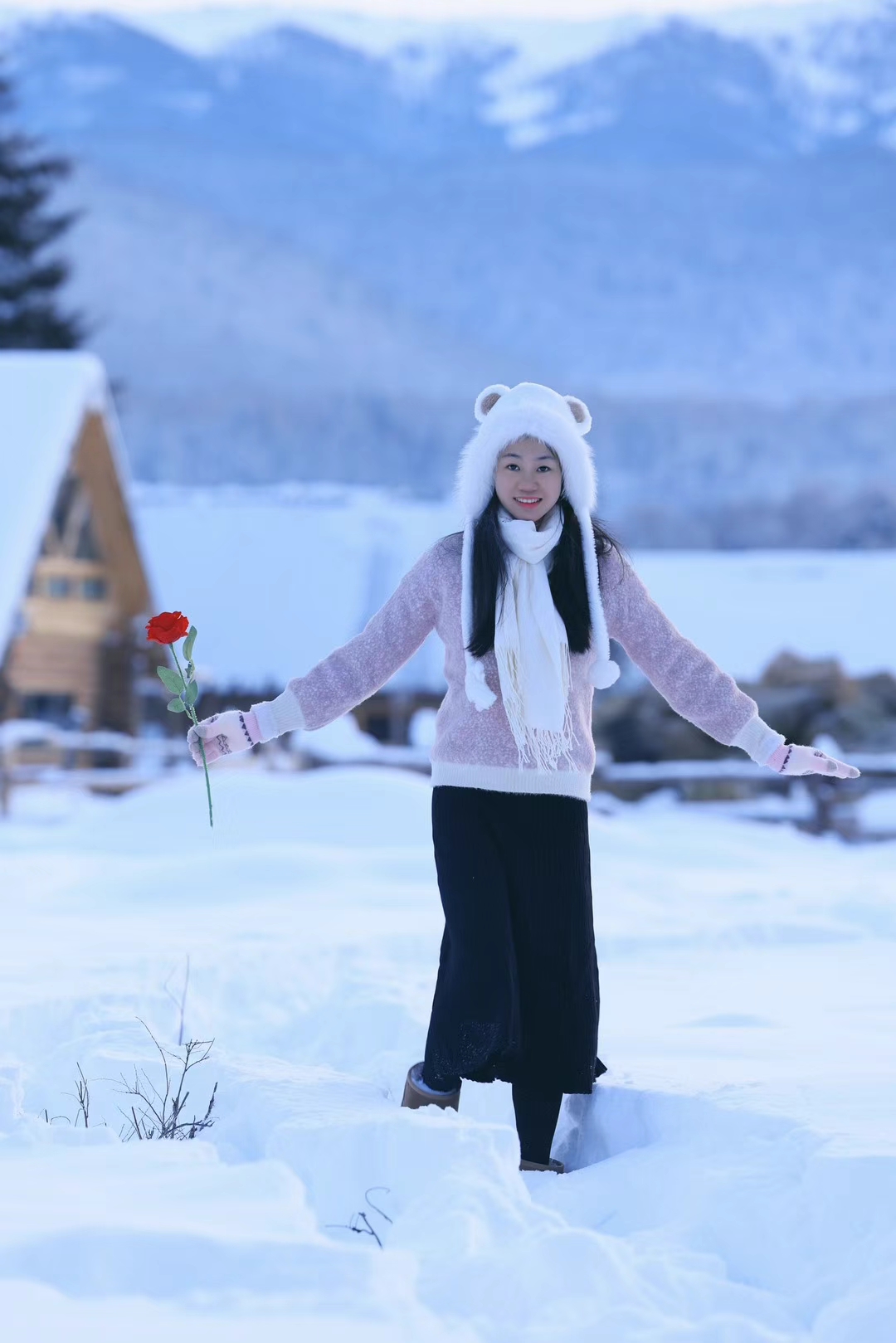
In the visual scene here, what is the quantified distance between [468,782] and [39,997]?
1.82 meters

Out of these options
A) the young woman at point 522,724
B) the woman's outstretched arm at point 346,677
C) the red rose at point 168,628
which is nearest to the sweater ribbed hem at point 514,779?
the young woman at point 522,724

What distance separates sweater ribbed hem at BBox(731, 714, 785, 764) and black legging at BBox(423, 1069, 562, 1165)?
3.16ft

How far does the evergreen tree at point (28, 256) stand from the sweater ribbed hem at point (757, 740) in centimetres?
3022

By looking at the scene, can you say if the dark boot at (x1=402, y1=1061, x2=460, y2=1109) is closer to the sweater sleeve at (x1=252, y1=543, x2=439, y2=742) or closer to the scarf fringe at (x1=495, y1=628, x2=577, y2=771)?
the scarf fringe at (x1=495, y1=628, x2=577, y2=771)

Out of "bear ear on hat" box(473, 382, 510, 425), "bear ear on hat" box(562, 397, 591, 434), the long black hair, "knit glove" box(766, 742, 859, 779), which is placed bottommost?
"knit glove" box(766, 742, 859, 779)

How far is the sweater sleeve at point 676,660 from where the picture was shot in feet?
12.8

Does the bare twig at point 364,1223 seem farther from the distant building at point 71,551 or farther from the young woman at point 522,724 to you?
the distant building at point 71,551

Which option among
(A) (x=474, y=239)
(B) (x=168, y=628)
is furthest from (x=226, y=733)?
(A) (x=474, y=239)

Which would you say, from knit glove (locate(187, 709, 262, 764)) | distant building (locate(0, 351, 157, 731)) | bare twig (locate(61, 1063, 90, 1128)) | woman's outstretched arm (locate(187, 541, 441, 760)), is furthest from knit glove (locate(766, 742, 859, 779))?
distant building (locate(0, 351, 157, 731))

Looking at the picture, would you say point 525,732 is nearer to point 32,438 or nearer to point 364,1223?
point 364,1223

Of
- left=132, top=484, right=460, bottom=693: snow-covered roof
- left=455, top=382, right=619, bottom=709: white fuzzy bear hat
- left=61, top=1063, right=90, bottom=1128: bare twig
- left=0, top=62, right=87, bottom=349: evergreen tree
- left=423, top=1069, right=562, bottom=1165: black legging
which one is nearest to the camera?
left=61, top=1063, right=90, bottom=1128: bare twig

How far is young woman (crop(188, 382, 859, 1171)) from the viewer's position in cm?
364

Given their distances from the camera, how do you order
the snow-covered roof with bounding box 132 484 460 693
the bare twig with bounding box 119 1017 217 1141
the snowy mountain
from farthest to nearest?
the snowy mountain → the snow-covered roof with bounding box 132 484 460 693 → the bare twig with bounding box 119 1017 217 1141

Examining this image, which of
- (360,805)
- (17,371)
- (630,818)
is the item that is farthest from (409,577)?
(17,371)
